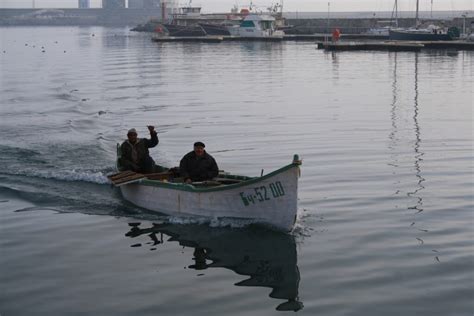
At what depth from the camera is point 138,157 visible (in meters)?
22.1

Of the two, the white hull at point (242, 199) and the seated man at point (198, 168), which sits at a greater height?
the seated man at point (198, 168)

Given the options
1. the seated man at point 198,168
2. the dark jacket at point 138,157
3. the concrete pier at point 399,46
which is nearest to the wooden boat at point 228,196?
the seated man at point 198,168

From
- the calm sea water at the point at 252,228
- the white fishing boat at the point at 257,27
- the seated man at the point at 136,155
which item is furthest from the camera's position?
the white fishing boat at the point at 257,27

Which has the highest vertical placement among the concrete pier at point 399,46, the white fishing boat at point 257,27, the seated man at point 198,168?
the white fishing boat at point 257,27

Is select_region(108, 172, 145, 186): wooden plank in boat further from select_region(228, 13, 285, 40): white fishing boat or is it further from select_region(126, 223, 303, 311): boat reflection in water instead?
select_region(228, 13, 285, 40): white fishing boat

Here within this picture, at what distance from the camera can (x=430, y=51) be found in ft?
312

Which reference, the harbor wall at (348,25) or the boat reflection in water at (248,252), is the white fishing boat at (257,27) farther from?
the boat reflection in water at (248,252)

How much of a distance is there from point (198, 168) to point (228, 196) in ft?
5.85

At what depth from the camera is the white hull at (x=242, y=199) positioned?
17.6 m

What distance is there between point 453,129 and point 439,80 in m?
24.3

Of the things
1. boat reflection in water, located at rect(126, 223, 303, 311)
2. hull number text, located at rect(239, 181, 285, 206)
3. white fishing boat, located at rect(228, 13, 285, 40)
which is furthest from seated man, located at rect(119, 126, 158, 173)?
white fishing boat, located at rect(228, 13, 285, 40)

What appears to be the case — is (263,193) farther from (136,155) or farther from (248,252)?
(136,155)

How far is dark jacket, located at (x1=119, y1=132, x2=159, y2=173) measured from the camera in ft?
72.1

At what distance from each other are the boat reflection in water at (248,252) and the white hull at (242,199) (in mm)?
363
